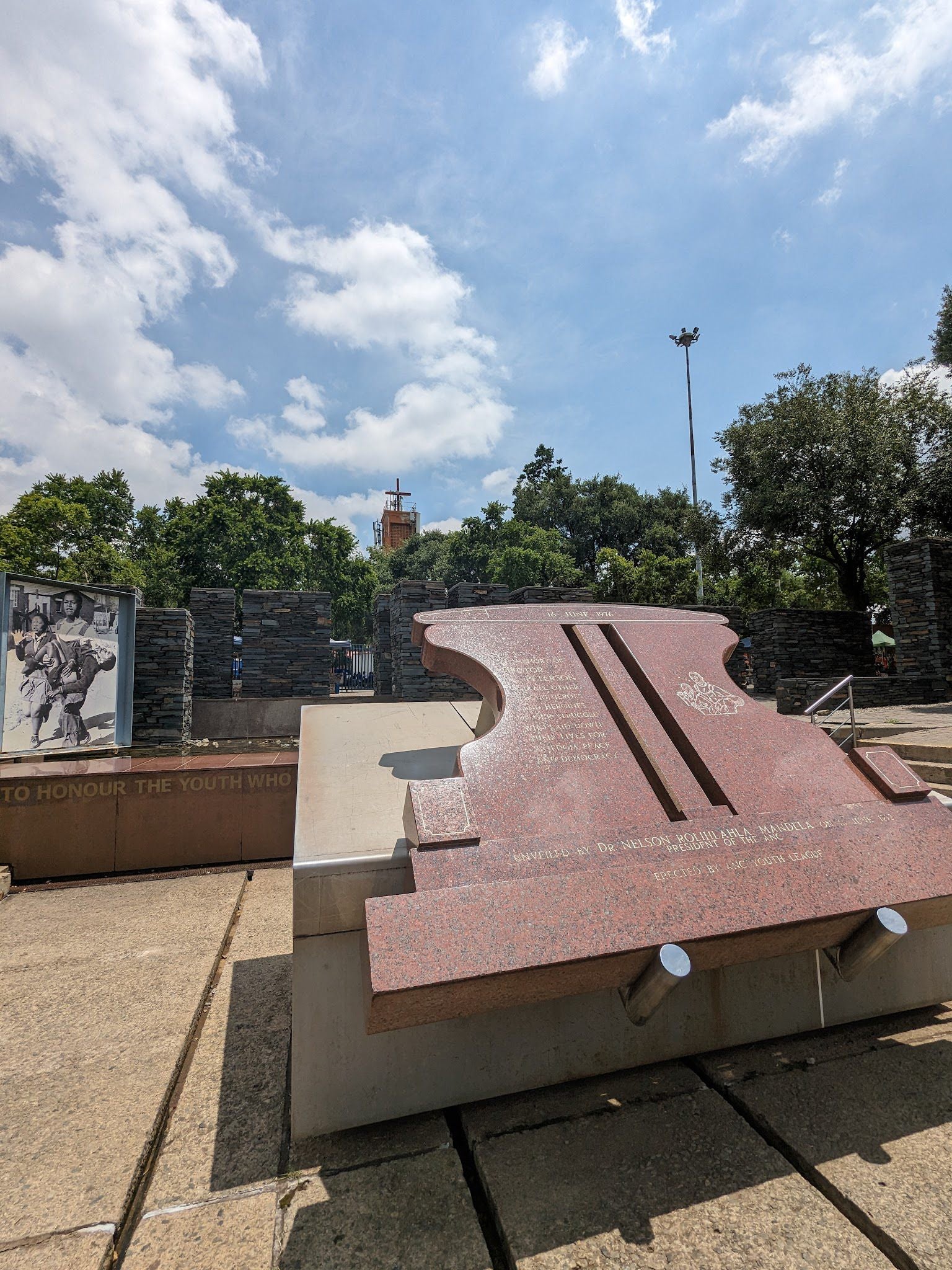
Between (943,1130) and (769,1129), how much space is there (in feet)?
1.64

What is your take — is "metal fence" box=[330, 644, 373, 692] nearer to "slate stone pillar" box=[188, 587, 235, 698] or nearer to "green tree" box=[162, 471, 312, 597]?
"green tree" box=[162, 471, 312, 597]

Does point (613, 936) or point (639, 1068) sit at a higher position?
point (613, 936)

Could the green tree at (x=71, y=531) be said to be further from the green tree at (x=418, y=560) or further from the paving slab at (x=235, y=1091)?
the paving slab at (x=235, y=1091)

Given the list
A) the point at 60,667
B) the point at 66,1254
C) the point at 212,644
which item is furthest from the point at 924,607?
the point at 60,667

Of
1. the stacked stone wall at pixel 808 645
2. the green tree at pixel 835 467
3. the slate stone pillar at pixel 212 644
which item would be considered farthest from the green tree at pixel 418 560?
the slate stone pillar at pixel 212 644

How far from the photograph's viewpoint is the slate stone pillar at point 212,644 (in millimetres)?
11023

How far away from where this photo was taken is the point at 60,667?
724cm

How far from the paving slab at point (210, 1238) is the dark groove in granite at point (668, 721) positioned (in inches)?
68.8

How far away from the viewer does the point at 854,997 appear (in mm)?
2387

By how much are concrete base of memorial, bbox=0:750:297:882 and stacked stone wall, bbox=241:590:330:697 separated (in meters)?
5.53

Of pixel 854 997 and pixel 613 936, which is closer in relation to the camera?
pixel 613 936

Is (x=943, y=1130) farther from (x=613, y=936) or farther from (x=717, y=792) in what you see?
(x=613, y=936)

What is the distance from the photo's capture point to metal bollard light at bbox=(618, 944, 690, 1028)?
1568mm

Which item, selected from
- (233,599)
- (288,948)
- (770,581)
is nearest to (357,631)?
(770,581)
